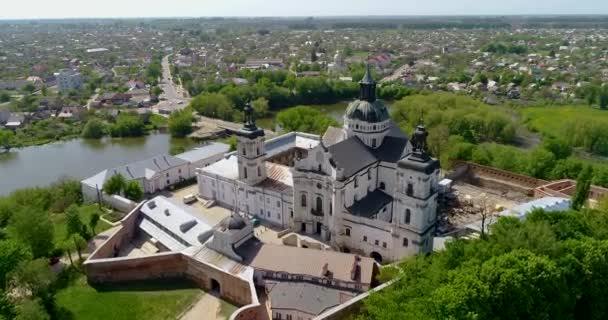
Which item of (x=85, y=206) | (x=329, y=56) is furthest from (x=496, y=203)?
(x=329, y=56)

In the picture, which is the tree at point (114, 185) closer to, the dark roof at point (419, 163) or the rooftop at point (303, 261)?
the rooftop at point (303, 261)

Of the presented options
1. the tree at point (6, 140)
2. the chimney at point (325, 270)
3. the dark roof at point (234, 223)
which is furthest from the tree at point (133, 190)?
the tree at point (6, 140)

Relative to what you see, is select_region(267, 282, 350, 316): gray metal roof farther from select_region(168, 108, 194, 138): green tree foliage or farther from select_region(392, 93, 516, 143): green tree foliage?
select_region(168, 108, 194, 138): green tree foliage

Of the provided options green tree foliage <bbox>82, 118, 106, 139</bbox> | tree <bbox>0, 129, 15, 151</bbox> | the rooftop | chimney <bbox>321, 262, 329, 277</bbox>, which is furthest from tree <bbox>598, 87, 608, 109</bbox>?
tree <bbox>0, 129, 15, 151</bbox>

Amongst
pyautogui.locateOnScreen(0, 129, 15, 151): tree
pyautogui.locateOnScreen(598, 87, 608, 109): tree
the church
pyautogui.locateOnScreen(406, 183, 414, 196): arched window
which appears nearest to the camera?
pyautogui.locateOnScreen(406, 183, 414, 196): arched window

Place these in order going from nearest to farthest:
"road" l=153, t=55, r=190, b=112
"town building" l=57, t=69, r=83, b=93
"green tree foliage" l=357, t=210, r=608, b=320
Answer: "green tree foliage" l=357, t=210, r=608, b=320 < "road" l=153, t=55, r=190, b=112 < "town building" l=57, t=69, r=83, b=93

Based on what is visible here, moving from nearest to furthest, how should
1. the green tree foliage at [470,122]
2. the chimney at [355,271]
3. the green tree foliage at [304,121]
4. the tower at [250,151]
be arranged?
1. the chimney at [355,271]
2. the tower at [250,151]
3. the green tree foliage at [304,121]
4. the green tree foliage at [470,122]

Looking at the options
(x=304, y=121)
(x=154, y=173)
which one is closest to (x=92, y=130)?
(x=154, y=173)
